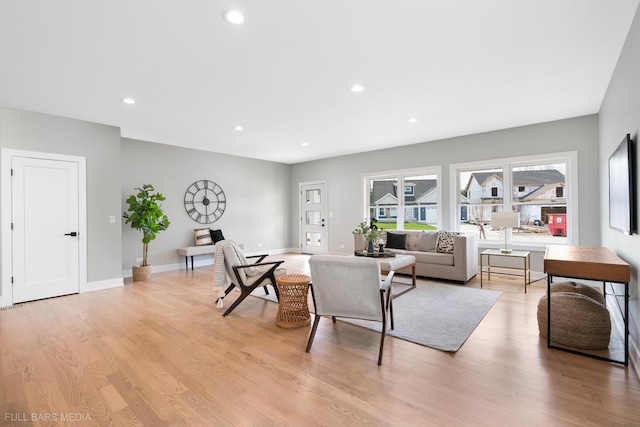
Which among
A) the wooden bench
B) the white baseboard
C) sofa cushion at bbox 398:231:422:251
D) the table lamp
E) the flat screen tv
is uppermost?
the flat screen tv

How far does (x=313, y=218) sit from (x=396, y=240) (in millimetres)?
3222

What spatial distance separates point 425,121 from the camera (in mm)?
4910

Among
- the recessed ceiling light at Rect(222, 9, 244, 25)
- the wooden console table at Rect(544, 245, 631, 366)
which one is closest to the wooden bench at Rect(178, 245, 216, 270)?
the recessed ceiling light at Rect(222, 9, 244, 25)

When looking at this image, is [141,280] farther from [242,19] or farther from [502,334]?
[502,334]

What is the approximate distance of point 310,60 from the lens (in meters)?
2.93

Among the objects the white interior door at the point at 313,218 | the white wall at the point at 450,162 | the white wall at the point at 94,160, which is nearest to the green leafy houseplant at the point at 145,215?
the white wall at the point at 94,160

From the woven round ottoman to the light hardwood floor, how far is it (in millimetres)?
176

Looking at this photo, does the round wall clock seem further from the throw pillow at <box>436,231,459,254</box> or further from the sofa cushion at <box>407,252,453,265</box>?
the throw pillow at <box>436,231,459,254</box>

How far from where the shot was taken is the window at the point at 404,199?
21.3ft

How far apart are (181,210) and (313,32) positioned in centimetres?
534

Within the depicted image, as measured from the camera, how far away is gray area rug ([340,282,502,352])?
286 centimetres

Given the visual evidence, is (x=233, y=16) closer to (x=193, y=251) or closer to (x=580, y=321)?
(x=580, y=321)

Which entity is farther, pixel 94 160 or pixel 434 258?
pixel 434 258

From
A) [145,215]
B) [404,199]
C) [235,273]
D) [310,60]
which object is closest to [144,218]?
[145,215]
